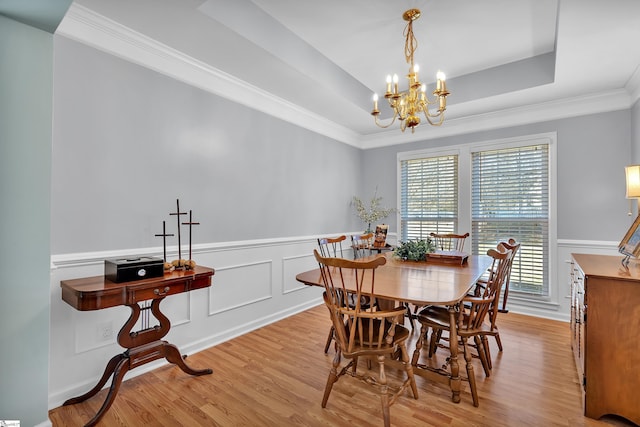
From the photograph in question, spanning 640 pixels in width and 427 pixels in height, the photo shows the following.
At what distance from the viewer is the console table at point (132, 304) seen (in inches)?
71.4

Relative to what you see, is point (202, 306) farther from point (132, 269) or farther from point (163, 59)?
point (163, 59)

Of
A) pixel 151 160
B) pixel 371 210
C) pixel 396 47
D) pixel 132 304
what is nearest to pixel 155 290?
pixel 132 304

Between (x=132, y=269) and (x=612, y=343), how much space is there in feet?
9.58

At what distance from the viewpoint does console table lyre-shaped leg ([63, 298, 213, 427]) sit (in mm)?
1964

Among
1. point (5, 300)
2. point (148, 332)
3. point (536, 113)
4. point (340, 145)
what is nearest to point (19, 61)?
point (5, 300)

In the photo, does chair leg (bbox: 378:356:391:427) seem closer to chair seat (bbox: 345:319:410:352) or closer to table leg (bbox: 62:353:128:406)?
chair seat (bbox: 345:319:410:352)

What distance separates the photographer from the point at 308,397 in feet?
6.87

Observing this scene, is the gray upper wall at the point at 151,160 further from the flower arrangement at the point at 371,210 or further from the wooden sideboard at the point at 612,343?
the wooden sideboard at the point at 612,343

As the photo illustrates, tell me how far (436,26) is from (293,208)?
2.38 metres

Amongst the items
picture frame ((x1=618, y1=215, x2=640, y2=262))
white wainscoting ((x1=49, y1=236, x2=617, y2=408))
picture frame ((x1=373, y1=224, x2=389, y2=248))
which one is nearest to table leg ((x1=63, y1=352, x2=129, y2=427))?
white wainscoting ((x1=49, y1=236, x2=617, y2=408))

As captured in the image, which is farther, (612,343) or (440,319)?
(440,319)

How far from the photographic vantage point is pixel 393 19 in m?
2.60

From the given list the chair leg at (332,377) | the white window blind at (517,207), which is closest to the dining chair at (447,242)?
the white window blind at (517,207)

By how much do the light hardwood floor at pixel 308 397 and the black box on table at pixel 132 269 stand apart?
0.84 meters
